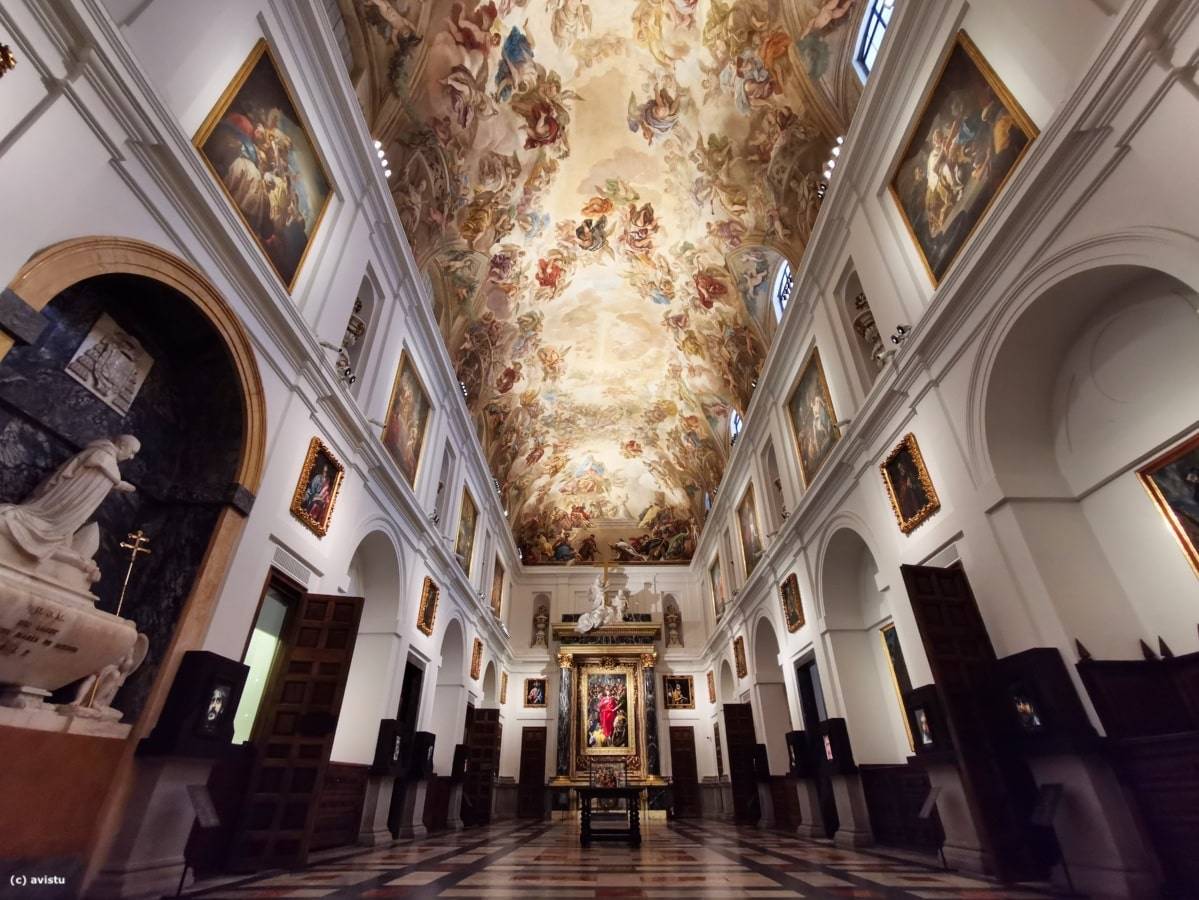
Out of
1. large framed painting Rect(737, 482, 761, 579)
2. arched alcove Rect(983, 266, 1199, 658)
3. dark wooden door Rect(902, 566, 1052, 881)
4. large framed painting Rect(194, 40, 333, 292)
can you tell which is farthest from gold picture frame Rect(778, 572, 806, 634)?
large framed painting Rect(194, 40, 333, 292)

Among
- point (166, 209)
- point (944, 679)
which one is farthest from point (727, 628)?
point (166, 209)

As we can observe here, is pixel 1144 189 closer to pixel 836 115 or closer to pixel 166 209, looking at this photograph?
pixel 836 115

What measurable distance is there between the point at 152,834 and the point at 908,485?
310 inches

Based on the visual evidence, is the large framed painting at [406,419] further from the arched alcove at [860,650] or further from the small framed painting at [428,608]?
the arched alcove at [860,650]

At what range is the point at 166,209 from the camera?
4793 millimetres

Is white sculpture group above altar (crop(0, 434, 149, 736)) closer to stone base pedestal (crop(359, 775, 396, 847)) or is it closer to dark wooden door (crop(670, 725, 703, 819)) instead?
stone base pedestal (crop(359, 775, 396, 847))

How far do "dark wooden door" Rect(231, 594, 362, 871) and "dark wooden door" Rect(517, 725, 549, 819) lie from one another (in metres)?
14.2

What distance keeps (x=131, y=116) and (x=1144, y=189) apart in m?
7.32

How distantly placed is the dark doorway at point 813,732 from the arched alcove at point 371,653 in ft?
22.7

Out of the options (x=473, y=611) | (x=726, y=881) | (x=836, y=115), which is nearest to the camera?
(x=726, y=881)

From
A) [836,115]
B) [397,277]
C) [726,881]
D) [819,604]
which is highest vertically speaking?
[836,115]

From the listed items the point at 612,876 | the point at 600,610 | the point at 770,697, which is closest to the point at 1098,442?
the point at 612,876

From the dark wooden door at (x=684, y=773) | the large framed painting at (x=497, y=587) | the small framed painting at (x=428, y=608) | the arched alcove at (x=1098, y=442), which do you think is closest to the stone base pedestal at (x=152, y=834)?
the small framed painting at (x=428, y=608)

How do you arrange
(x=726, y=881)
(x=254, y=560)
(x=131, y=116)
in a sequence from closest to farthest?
(x=131, y=116) < (x=726, y=881) < (x=254, y=560)
